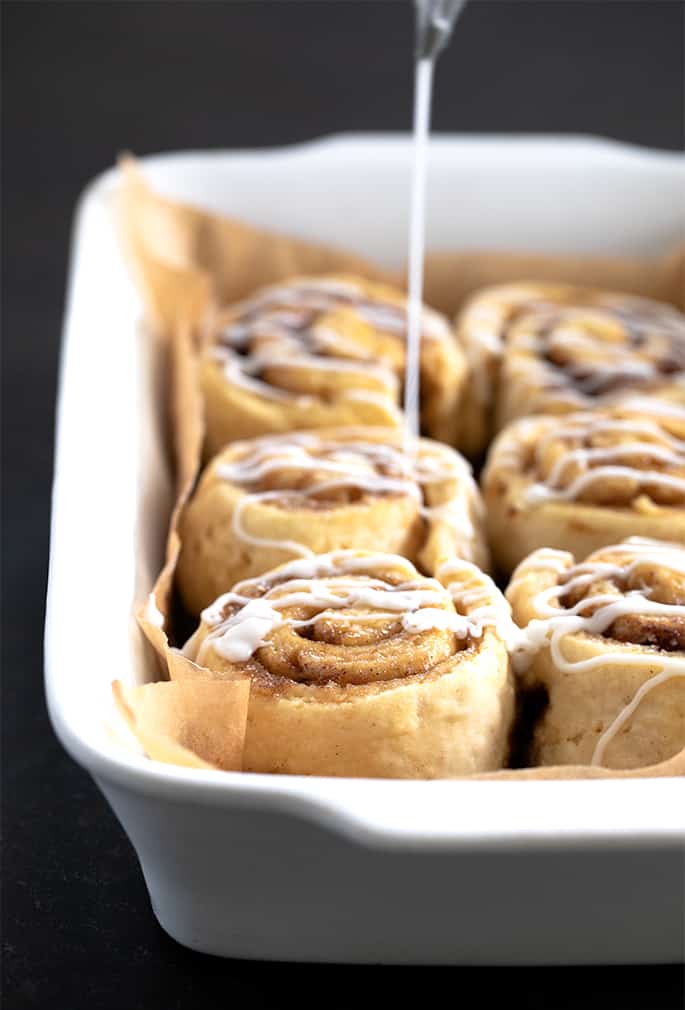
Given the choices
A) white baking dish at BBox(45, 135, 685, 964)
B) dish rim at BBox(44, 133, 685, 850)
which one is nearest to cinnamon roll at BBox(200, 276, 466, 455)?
white baking dish at BBox(45, 135, 685, 964)

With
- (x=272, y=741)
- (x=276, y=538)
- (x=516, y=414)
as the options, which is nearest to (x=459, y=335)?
(x=516, y=414)

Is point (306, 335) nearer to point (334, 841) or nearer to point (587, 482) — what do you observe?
point (587, 482)

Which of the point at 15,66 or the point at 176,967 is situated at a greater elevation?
the point at 15,66

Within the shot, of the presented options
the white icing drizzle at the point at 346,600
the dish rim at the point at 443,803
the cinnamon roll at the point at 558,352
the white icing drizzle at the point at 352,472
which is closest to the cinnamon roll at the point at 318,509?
the white icing drizzle at the point at 352,472

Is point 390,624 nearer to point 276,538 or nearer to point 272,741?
point 272,741

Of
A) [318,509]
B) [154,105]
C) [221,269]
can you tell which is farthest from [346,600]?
[154,105]

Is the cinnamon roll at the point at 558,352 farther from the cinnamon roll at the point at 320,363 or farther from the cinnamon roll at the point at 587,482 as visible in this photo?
the cinnamon roll at the point at 587,482
